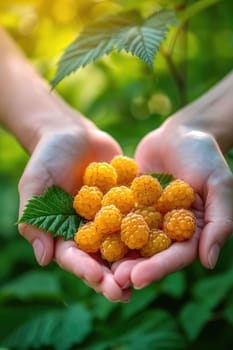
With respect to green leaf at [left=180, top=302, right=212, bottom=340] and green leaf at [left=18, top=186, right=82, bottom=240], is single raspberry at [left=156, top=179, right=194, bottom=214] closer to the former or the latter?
green leaf at [left=18, top=186, right=82, bottom=240]

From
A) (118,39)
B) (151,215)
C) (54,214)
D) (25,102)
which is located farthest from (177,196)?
(25,102)

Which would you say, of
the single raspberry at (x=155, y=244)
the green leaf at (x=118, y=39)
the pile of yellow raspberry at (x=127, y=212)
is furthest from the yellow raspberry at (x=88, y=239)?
the green leaf at (x=118, y=39)

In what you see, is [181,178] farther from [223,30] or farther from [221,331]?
[223,30]

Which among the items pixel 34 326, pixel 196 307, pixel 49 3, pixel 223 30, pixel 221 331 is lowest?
pixel 221 331

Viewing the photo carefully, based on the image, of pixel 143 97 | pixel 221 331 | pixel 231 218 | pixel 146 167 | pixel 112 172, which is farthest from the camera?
pixel 143 97

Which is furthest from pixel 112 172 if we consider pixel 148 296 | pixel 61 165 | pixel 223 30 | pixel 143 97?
pixel 223 30

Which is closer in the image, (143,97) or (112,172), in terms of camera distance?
(112,172)

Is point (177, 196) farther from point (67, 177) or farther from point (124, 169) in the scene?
point (67, 177)

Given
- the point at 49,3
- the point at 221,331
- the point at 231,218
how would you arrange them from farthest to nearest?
the point at 49,3 → the point at 221,331 → the point at 231,218
